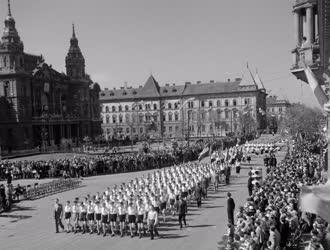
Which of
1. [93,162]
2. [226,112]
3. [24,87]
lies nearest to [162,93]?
[226,112]

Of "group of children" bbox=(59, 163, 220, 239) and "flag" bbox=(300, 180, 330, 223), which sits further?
"group of children" bbox=(59, 163, 220, 239)

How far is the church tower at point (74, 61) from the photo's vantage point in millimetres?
93562

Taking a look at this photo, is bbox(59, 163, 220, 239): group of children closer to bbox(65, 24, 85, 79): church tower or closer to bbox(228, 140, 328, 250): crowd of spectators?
bbox(228, 140, 328, 250): crowd of spectators

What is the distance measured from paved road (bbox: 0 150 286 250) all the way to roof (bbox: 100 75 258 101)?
95.5 meters

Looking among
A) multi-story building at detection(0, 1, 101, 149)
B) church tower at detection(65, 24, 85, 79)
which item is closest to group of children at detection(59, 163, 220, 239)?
multi-story building at detection(0, 1, 101, 149)

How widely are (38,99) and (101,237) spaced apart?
63120 millimetres

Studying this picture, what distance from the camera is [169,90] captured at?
12662 cm

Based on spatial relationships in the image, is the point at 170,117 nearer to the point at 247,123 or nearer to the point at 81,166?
Result: the point at 247,123

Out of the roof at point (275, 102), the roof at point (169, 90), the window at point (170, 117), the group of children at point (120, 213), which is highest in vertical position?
the roof at point (169, 90)

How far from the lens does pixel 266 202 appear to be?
1705 cm

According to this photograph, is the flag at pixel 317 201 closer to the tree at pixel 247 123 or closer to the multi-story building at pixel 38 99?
the multi-story building at pixel 38 99

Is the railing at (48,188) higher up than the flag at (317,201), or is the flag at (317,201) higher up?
the flag at (317,201)

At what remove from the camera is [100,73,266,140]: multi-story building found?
381 ft

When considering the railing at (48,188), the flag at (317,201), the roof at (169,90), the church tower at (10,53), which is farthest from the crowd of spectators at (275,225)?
the roof at (169,90)
